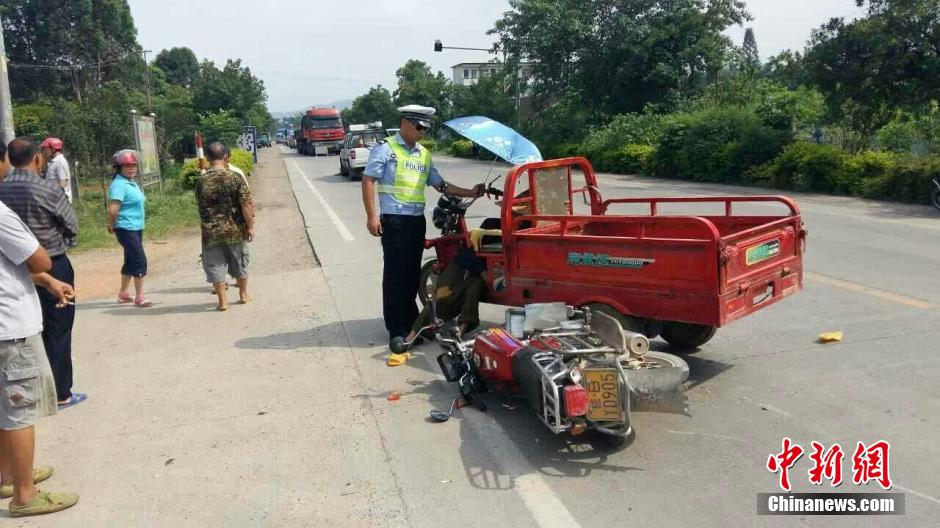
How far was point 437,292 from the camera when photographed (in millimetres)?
Answer: 6391

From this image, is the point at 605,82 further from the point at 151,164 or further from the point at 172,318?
the point at 172,318

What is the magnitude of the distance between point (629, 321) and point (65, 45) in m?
56.4

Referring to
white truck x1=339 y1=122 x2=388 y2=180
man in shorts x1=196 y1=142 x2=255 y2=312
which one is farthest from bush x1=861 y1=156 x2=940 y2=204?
white truck x1=339 y1=122 x2=388 y2=180

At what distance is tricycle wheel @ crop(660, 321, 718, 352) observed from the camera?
578 cm

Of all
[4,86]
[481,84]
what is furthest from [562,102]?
[4,86]

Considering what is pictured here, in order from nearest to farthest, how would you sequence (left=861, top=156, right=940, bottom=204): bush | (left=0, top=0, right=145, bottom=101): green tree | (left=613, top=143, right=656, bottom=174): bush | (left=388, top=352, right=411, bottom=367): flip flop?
1. (left=388, top=352, right=411, bottom=367): flip flop
2. (left=861, top=156, right=940, bottom=204): bush
3. (left=613, top=143, right=656, bottom=174): bush
4. (left=0, top=0, right=145, bottom=101): green tree

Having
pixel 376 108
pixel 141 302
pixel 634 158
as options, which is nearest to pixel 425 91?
pixel 376 108

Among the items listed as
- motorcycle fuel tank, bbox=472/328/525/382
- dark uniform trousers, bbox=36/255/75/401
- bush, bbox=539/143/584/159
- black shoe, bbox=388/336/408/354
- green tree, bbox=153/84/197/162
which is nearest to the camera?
motorcycle fuel tank, bbox=472/328/525/382

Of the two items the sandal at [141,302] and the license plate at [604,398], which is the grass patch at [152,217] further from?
the license plate at [604,398]

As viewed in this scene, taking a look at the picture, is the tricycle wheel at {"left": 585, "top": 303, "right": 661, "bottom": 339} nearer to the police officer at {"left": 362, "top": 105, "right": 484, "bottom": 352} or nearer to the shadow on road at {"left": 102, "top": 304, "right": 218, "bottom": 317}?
the police officer at {"left": 362, "top": 105, "right": 484, "bottom": 352}

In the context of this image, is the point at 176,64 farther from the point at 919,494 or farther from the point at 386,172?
the point at 919,494

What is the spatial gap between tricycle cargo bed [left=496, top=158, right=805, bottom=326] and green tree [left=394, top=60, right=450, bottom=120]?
53.3 meters

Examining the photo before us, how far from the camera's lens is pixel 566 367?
4.23m

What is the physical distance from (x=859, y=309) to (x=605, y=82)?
3055 centimetres
